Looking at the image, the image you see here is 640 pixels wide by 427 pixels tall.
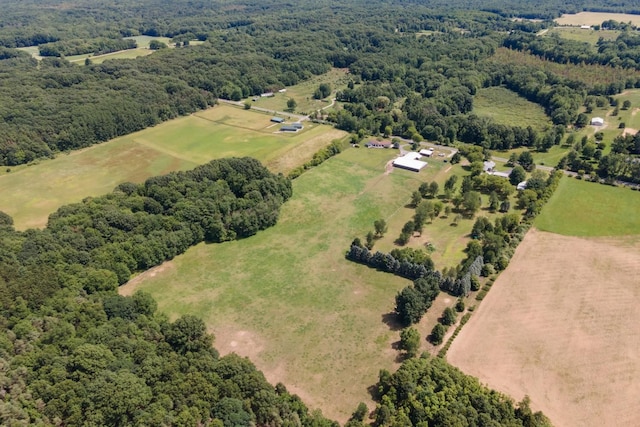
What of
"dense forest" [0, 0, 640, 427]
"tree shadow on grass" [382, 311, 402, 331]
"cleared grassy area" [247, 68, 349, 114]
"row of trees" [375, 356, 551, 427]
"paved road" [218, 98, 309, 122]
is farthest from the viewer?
"cleared grassy area" [247, 68, 349, 114]

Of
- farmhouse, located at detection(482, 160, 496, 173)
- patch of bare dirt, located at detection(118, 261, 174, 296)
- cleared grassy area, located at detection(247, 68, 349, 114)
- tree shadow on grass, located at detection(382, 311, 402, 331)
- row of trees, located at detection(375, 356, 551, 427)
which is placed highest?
row of trees, located at detection(375, 356, 551, 427)

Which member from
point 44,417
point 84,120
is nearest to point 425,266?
point 44,417

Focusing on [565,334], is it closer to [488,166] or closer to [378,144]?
[488,166]

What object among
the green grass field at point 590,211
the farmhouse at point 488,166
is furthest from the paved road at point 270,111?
the green grass field at point 590,211

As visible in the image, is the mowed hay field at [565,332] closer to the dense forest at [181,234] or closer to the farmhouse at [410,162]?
the dense forest at [181,234]

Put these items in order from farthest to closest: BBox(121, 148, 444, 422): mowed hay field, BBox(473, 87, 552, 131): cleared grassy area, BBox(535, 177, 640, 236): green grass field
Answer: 1. BBox(473, 87, 552, 131): cleared grassy area
2. BBox(535, 177, 640, 236): green grass field
3. BBox(121, 148, 444, 422): mowed hay field

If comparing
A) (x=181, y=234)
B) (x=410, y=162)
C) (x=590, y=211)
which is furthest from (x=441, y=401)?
(x=410, y=162)

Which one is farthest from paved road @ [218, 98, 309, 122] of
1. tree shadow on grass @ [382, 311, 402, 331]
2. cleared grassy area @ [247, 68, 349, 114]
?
tree shadow on grass @ [382, 311, 402, 331]

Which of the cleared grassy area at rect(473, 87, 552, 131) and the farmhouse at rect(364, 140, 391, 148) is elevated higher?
the cleared grassy area at rect(473, 87, 552, 131)

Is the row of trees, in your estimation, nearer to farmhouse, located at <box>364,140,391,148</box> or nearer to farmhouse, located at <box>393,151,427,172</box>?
farmhouse, located at <box>393,151,427,172</box>
